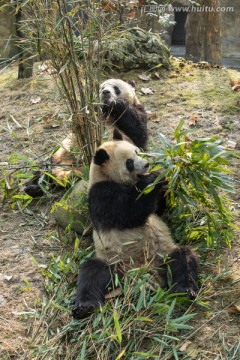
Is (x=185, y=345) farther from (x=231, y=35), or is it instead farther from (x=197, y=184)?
(x=231, y=35)

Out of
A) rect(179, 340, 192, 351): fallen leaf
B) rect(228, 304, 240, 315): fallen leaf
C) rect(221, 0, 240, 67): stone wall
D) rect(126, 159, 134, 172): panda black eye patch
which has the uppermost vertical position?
rect(126, 159, 134, 172): panda black eye patch

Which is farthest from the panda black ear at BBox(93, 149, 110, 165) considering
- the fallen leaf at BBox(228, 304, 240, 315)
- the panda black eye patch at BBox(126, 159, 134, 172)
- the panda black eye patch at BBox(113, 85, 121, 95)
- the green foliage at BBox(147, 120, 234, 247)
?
the panda black eye patch at BBox(113, 85, 121, 95)

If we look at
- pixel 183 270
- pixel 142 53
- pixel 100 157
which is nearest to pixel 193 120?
pixel 142 53

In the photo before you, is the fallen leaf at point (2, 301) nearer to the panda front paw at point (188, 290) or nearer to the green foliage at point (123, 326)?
the green foliage at point (123, 326)

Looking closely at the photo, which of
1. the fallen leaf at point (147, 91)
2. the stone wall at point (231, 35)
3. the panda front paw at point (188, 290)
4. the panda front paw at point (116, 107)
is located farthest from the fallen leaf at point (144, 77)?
the stone wall at point (231, 35)

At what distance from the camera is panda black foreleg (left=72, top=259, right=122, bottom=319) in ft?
12.3

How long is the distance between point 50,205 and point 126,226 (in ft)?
4.33

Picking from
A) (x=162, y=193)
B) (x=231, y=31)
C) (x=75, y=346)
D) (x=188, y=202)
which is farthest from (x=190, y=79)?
(x=231, y=31)

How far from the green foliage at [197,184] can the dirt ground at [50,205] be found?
11.1 inches

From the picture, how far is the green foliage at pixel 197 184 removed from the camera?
3971mm

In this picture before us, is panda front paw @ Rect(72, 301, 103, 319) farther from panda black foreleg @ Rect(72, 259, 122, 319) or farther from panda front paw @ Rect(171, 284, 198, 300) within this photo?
panda front paw @ Rect(171, 284, 198, 300)

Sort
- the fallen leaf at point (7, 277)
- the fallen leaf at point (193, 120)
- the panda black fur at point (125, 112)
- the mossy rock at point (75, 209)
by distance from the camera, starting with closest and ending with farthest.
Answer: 1. the fallen leaf at point (7, 277)
2. the mossy rock at point (75, 209)
3. the panda black fur at point (125, 112)
4. the fallen leaf at point (193, 120)

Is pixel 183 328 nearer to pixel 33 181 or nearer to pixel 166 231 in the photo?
pixel 166 231

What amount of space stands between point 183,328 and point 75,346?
30.0 inches
